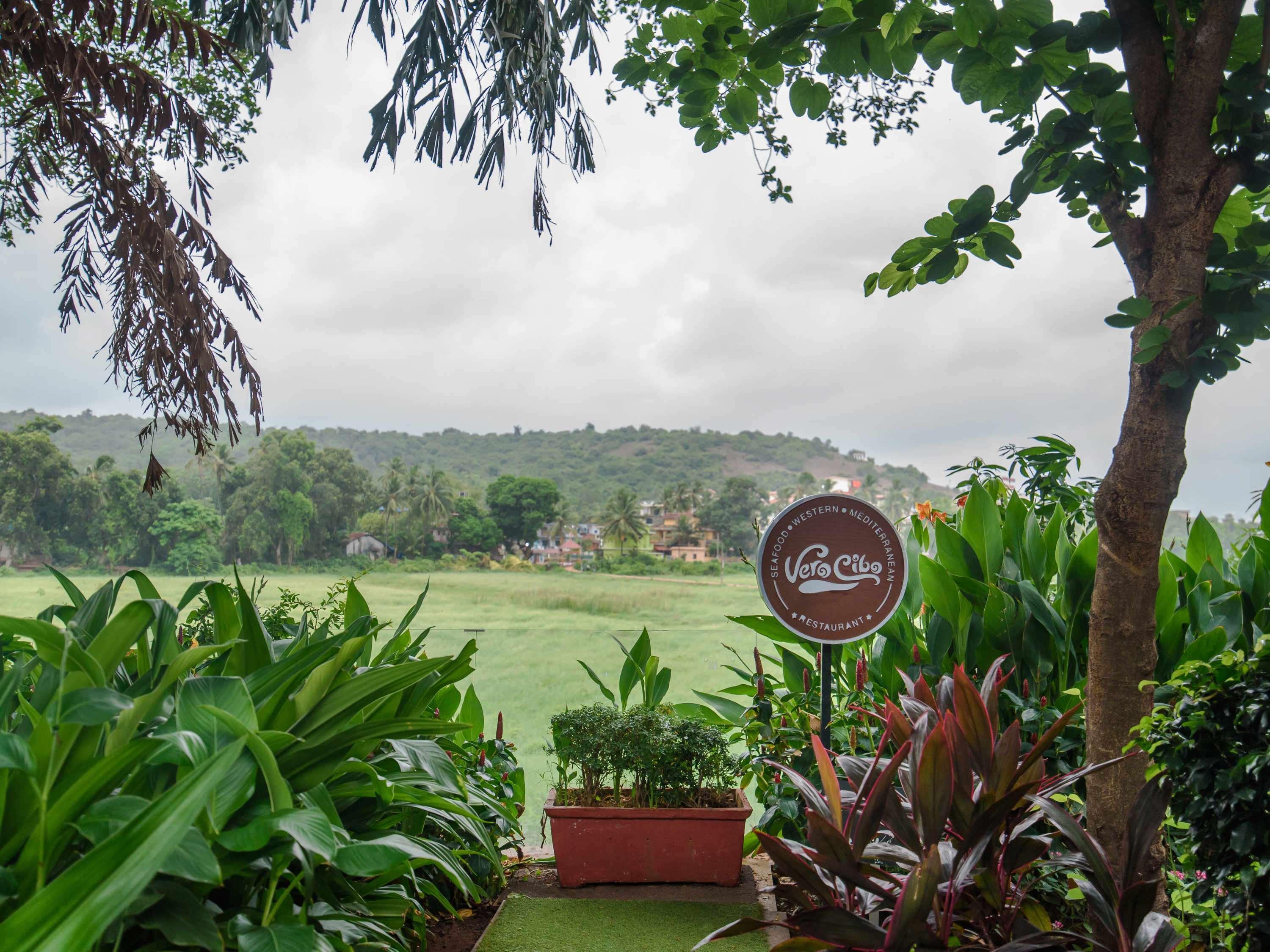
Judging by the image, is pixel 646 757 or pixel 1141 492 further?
pixel 646 757

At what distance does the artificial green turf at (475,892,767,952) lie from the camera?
1856mm

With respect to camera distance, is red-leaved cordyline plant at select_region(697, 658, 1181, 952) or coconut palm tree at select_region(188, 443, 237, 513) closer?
red-leaved cordyline plant at select_region(697, 658, 1181, 952)

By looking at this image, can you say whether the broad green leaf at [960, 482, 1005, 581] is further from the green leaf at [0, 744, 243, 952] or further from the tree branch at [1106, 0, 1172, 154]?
the green leaf at [0, 744, 243, 952]

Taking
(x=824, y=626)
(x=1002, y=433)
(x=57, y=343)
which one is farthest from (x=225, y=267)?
(x=1002, y=433)

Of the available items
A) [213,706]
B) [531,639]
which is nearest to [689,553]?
[531,639]

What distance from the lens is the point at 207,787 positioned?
78cm

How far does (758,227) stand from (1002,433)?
2.87 m

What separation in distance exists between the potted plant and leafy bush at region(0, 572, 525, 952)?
24.8 inches

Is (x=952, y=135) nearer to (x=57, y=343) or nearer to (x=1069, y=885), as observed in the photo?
(x=1069, y=885)

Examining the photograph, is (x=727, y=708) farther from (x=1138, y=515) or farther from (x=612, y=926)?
(x=1138, y=515)

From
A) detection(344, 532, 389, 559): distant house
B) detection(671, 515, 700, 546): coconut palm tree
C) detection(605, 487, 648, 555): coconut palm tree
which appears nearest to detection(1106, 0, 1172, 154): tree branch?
detection(344, 532, 389, 559): distant house

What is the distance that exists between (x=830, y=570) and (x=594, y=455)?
697 cm

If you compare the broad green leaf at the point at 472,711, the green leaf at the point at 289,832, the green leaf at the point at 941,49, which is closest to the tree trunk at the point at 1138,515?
the green leaf at the point at 941,49

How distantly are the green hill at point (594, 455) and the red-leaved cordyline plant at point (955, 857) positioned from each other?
169 inches
